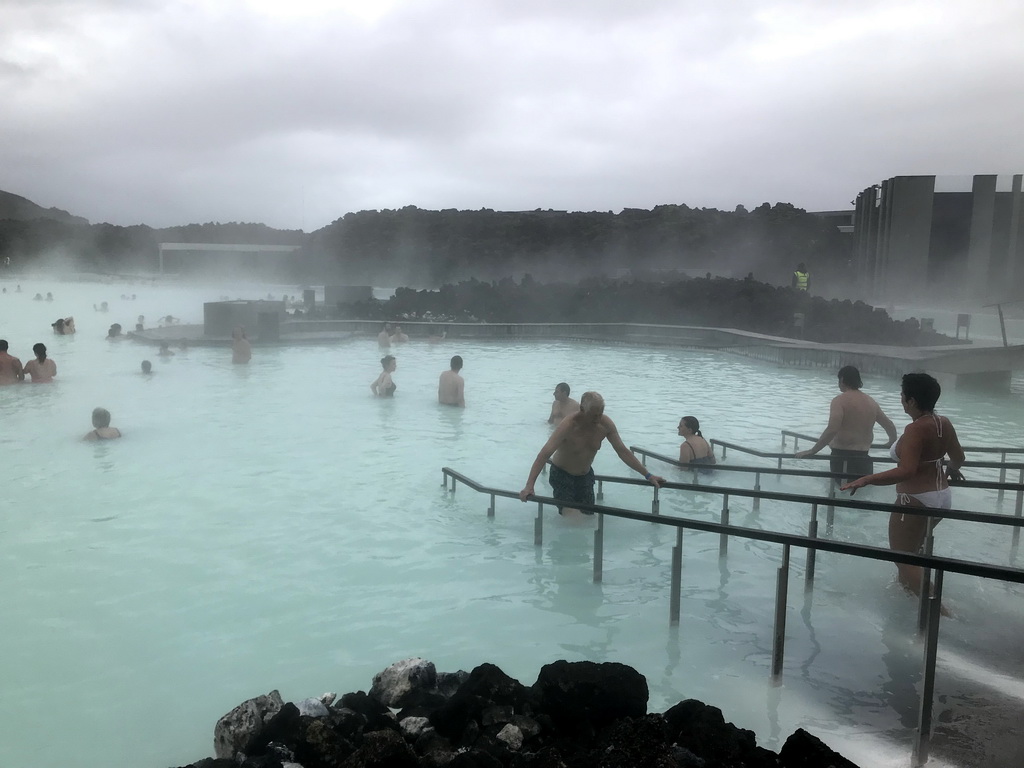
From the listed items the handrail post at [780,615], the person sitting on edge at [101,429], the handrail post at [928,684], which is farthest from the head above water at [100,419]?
the handrail post at [928,684]

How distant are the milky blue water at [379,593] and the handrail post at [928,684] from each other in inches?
6.5

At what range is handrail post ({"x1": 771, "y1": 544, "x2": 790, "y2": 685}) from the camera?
3420mm

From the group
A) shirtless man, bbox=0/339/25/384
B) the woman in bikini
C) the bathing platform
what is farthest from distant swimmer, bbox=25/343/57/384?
the woman in bikini

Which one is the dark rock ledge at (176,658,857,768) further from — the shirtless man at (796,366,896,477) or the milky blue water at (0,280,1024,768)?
the shirtless man at (796,366,896,477)

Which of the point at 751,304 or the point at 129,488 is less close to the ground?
the point at 751,304

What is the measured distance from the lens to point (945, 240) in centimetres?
2308

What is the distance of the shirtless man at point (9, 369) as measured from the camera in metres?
12.0

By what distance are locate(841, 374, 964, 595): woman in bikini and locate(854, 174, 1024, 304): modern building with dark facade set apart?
65.1 feet

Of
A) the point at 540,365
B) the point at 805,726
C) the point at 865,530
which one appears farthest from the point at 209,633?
the point at 540,365

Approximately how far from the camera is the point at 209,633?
15.1ft

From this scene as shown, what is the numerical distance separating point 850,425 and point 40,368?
1196 centimetres

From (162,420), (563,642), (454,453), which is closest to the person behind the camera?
(563,642)

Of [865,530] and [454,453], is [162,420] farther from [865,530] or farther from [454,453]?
[865,530]

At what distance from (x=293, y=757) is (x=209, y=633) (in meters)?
1.82
